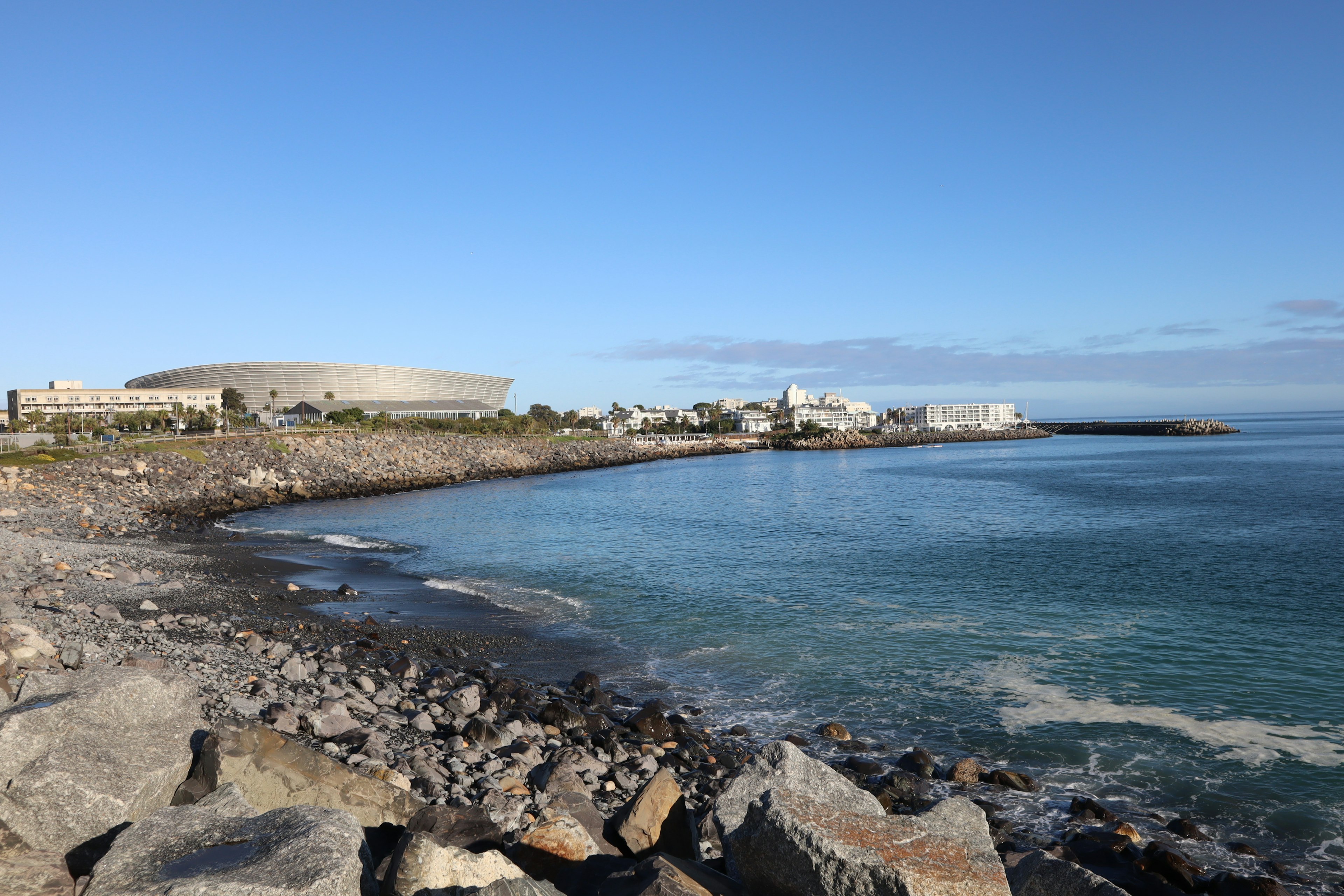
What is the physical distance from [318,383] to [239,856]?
166736mm

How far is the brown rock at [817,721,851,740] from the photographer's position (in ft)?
40.8

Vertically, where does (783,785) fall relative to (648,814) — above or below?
above

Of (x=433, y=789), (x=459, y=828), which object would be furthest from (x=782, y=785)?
(x=433, y=789)

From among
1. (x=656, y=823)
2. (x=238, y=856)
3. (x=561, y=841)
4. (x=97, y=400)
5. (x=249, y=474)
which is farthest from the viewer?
(x=97, y=400)

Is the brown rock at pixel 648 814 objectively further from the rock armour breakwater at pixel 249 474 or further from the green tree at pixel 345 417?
the green tree at pixel 345 417

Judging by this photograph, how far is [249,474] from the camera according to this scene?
181ft

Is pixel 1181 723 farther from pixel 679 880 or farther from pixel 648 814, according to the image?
pixel 679 880

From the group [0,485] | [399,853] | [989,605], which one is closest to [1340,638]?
[989,605]

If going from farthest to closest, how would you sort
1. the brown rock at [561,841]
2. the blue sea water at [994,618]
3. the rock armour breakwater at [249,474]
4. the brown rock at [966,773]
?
the rock armour breakwater at [249,474], the blue sea water at [994,618], the brown rock at [966,773], the brown rock at [561,841]

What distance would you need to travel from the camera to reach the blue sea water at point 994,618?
11742 millimetres

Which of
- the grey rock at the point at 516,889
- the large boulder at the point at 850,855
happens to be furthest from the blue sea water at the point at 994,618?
the grey rock at the point at 516,889

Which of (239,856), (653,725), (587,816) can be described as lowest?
(653,725)

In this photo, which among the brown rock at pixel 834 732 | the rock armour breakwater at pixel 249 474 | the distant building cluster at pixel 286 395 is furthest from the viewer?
the distant building cluster at pixel 286 395

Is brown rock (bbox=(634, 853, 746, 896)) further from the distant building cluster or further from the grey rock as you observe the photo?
the distant building cluster
